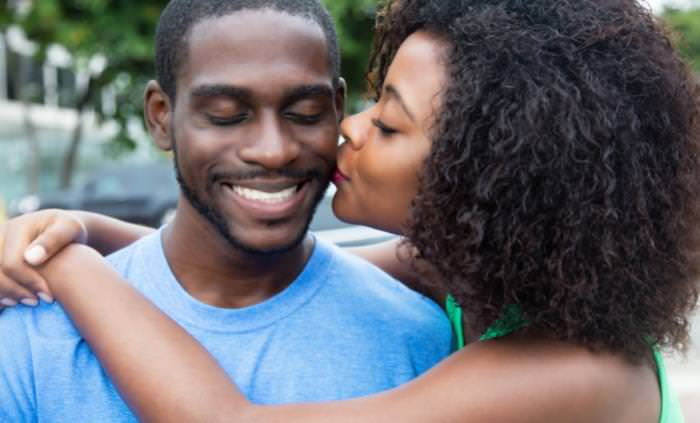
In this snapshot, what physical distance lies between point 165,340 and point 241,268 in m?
0.30

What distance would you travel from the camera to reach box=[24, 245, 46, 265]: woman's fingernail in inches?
93.5

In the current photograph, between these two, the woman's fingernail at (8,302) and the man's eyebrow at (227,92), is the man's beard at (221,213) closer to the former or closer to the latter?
the man's eyebrow at (227,92)

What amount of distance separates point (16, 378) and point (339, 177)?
0.93 meters

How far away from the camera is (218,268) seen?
2.46m

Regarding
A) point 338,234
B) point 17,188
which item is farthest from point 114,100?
point 338,234

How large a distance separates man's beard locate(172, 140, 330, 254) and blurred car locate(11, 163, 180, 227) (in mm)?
11217

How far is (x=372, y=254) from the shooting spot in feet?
10.2

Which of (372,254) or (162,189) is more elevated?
(372,254)

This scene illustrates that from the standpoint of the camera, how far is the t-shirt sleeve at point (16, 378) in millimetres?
2170

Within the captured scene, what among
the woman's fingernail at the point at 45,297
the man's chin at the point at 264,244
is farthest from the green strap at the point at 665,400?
the woman's fingernail at the point at 45,297

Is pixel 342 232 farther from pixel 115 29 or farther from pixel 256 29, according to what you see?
pixel 115 29

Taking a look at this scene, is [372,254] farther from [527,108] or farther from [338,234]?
[338,234]

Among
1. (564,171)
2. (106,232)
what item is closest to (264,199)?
(564,171)

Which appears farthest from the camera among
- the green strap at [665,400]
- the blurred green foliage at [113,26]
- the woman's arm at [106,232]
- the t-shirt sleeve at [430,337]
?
the blurred green foliage at [113,26]
